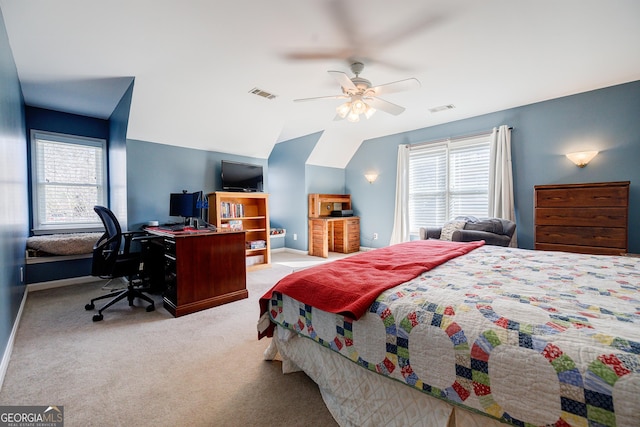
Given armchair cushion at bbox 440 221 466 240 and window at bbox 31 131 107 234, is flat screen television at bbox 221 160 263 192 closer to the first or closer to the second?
window at bbox 31 131 107 234

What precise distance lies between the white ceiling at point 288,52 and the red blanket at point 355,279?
74.1 inches

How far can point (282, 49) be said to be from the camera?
2477mm

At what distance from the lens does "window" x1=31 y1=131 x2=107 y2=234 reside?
3934 mm

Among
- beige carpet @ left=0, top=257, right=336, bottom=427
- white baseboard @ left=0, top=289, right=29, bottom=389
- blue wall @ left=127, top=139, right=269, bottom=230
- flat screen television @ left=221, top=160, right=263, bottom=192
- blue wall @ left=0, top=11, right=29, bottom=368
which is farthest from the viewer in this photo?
flat screen television @ left=221, top=160, right=263, bottom=192

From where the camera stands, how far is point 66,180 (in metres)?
4.17

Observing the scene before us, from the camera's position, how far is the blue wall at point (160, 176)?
3783 mm

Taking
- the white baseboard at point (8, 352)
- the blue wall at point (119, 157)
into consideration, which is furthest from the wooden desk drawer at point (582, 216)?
the blue wall at point (119, 157)

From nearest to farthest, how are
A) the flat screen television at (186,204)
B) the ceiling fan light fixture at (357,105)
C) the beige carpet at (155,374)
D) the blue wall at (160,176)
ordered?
the beige carpet at (155,374), the ceiling fan light fixture at (357,105), the flat screen television at (186,204), the blue wall at (160,176)

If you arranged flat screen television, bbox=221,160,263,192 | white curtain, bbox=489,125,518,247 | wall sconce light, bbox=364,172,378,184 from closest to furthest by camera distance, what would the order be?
white curtain, bbox=489,125,518,247 < flat screen television, bbox=221,160,263,192 < wall sconce light, bbox=364,172,378,184

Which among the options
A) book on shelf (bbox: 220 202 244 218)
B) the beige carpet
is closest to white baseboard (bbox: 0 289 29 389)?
the beige carpet

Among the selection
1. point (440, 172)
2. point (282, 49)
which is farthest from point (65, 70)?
point (440, 172)

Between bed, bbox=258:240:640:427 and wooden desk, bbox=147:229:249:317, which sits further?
wooden desk, bbox=147:229:249:317

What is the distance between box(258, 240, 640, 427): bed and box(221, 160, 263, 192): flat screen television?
3.23 meters

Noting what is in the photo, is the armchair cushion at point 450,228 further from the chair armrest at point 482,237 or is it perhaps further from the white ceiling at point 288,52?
the white ceiling at point 288,52
